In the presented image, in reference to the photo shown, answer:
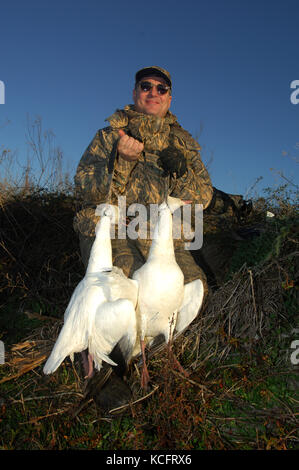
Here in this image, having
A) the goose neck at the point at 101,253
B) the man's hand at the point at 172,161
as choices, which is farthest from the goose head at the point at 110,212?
the man's hand at the point at 172,161

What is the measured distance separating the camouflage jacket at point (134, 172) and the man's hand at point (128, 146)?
0.08 metres

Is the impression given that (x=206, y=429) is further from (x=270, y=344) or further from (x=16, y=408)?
(x=16, y=408)

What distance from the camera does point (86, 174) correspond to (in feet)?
12.3

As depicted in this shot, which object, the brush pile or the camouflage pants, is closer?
the brush pile

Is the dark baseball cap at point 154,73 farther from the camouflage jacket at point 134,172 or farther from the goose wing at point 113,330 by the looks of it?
the goose wing at point 113,330

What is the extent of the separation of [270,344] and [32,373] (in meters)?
2.39

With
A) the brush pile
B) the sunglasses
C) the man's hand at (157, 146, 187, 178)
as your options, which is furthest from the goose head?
the sunglasses

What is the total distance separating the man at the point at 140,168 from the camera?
3527mm

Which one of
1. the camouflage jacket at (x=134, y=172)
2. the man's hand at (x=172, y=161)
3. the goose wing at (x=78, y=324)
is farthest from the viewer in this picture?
the camouflage jacket at (x=134, y=172)

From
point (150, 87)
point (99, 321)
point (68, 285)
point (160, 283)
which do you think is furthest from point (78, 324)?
point (150, 87)

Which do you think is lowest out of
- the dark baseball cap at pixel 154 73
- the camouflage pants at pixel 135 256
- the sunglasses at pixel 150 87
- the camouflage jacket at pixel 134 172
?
the camouflage pants at pixel 135 256

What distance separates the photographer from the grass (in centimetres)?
247

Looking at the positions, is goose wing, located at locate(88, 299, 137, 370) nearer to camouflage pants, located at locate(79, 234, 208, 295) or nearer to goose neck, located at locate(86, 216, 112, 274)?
goose neck, located at locate(86, 216, 112, 274)

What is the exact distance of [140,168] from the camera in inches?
161
